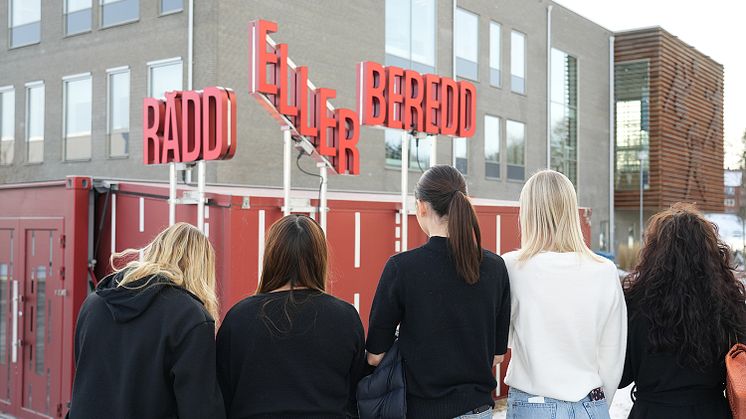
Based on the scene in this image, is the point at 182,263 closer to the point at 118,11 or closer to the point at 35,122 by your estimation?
the point at 118,11

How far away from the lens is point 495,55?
25375 millimetres

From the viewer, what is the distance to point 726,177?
45.5 m

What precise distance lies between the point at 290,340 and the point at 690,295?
1762mm

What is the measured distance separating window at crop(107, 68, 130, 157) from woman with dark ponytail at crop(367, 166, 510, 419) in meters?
15.7

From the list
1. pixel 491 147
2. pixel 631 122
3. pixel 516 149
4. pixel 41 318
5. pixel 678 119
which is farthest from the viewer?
pixel 678 119

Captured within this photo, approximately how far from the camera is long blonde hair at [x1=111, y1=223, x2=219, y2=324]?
298 centimetres

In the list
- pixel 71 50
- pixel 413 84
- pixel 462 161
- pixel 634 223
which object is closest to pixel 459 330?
pixel 413 84

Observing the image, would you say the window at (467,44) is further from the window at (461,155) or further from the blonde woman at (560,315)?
the blonde woman at (560,315)

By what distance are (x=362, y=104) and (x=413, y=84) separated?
83 cm

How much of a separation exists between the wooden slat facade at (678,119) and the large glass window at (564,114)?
4.23 meters

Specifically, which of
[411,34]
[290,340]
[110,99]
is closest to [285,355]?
[290,340]

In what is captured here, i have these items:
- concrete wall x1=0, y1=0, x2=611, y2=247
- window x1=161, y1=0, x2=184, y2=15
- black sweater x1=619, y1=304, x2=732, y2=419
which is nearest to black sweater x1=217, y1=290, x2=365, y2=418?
black sweater x1=619, y1=304, x2=732, y2=419

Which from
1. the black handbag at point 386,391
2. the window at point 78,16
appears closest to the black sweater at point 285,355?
the black handbag at point 386,391

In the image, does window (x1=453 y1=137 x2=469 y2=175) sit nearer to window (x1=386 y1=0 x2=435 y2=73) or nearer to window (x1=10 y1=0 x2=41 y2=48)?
window (x1=386 y1=0 x2=435 y2=73)
